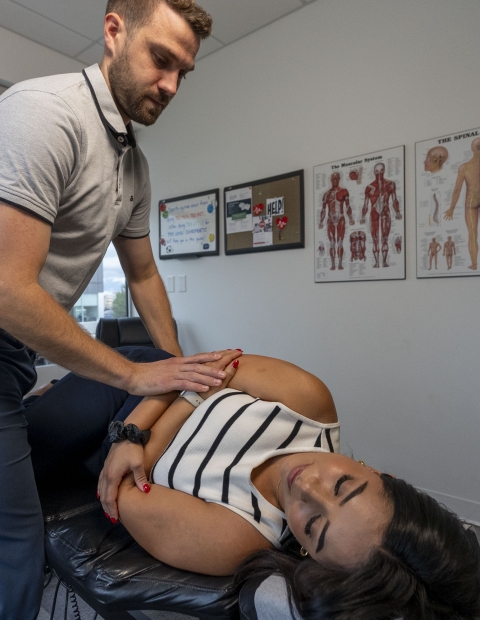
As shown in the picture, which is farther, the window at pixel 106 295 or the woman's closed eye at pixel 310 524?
the window at pixel 106 295

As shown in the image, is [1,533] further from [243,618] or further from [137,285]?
[137,285]

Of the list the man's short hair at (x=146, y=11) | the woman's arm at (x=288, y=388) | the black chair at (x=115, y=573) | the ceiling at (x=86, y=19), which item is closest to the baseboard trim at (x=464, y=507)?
the woman's arm at (x=288, y=388)

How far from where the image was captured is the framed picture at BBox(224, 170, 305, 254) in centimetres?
276

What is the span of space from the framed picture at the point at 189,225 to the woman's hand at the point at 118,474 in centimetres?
227

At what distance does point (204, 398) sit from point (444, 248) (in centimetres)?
161

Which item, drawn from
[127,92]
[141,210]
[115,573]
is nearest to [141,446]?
[115,573]

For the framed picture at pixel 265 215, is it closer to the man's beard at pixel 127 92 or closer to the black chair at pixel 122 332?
the black chair at pixel 122 332

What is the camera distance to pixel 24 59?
122 inches

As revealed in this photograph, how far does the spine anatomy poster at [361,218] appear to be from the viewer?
2.37m

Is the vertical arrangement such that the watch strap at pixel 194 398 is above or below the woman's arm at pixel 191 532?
above

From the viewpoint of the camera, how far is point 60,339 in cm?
104

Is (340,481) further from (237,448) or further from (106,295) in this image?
(106,295)

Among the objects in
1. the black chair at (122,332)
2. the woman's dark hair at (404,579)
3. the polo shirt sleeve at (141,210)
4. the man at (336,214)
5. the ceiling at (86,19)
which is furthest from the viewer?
the black chair at (122,332)

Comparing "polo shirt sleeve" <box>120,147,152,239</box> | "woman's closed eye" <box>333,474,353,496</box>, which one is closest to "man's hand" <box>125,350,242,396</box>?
"woman's closed eye" <box>333,474,353,496</box>
